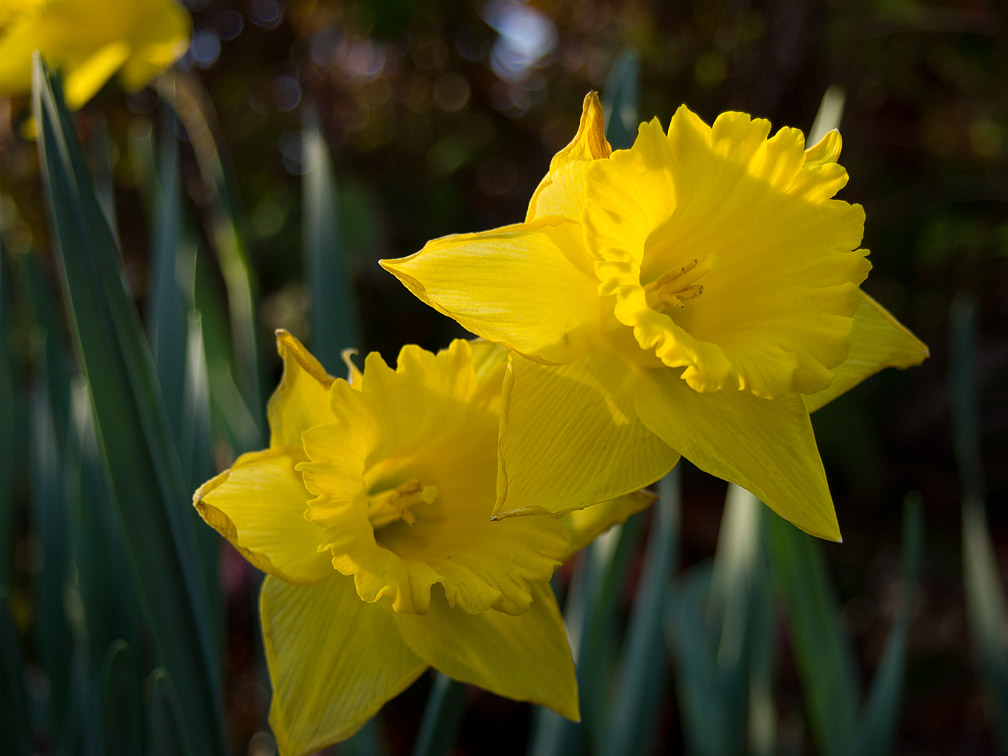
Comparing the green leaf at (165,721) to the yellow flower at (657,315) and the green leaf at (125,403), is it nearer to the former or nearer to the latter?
the green leaf at (125,403)

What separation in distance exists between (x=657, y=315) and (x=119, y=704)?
46 cm

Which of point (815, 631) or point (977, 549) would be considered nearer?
point (815, 631)

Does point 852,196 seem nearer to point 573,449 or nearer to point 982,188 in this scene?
point 982,188

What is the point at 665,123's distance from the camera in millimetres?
2117

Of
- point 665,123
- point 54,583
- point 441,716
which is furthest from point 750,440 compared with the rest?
point 665,123

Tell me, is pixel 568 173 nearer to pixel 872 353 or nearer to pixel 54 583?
pixel 872 353

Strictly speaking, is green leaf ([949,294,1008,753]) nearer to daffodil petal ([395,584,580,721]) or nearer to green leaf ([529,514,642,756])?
green leaf ([529,514,642,756])

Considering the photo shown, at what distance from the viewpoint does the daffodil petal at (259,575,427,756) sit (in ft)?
1.49

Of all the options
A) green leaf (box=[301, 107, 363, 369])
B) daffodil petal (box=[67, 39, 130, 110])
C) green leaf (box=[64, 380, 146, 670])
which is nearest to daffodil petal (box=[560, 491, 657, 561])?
green leaf (box=[301, 107, 363, 369])

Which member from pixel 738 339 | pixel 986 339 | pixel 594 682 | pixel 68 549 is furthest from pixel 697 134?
pixel 986 339

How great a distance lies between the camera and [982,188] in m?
1.97

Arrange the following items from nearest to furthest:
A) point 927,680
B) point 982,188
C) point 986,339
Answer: point 927,680
point 982,188
point 986,339

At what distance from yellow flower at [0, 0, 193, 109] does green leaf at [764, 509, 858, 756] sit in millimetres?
818

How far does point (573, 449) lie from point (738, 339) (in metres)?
0.13
